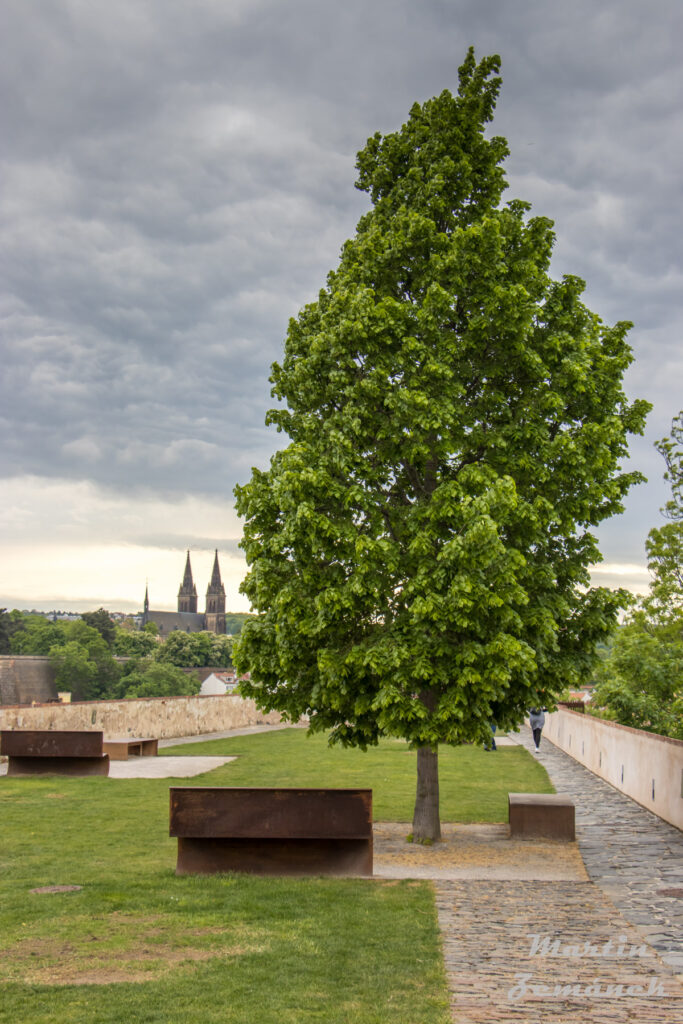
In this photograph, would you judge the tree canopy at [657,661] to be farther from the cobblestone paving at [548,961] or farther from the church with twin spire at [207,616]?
the church with twin spire at [207,616]

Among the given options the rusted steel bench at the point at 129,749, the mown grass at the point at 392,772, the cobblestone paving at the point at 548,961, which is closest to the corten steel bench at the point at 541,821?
the mown grass at the point at 392,772

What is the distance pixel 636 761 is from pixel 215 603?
7003 inches

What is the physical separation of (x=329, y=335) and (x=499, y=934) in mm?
7027

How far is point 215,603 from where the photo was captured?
190500 mm

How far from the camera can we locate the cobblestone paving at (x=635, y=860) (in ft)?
24.9

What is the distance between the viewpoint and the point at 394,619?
1081cm

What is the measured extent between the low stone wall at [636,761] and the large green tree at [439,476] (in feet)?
12.8

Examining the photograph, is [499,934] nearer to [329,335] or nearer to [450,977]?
[450,977]

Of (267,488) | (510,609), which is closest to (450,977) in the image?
(510,609)

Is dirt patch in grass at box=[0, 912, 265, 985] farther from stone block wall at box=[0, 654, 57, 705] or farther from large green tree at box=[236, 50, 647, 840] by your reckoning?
stone block wall at box=[0, 654, 57, 705]

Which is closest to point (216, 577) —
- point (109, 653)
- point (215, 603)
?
point (215, 603)

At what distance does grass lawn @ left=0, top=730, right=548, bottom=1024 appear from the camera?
5371 millimetres

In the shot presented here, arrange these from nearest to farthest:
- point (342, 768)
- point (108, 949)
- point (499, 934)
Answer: point (108, 949)
point (499, 934)
point (342, 768)

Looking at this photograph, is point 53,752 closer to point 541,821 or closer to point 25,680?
point 541,821
